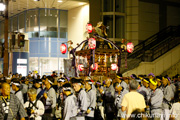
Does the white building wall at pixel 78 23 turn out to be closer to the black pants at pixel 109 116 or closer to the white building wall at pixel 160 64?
the white building wall at pixel 160 64

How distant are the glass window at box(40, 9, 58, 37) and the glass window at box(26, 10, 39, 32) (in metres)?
0.63

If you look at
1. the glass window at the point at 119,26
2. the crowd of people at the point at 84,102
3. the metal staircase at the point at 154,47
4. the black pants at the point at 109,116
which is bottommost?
the black pants at the point at 109,116

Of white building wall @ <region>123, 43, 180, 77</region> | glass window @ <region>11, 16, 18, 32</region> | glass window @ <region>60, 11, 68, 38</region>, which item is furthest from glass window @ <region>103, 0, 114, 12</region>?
glass window @ <region>11, 16, 18, 32</region>

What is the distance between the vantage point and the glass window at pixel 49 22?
31781 millimetres

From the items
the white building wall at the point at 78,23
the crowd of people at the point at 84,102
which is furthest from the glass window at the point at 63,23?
the crowd of people at the point at 84,102

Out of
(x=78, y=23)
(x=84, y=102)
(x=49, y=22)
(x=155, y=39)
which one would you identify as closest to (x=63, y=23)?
(x=49, y=22)

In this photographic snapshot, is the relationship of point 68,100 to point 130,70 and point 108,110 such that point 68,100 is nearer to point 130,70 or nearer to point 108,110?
point 108,110

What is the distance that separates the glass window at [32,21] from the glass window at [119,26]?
9464 mm

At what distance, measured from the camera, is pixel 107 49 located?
1936 cm

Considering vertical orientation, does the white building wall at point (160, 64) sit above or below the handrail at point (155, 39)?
below

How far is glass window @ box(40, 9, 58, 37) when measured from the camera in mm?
31781

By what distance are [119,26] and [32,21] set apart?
34.2ft

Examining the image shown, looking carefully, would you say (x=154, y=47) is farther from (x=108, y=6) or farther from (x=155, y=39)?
(x=108, y=6)

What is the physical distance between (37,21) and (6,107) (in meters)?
26.0
